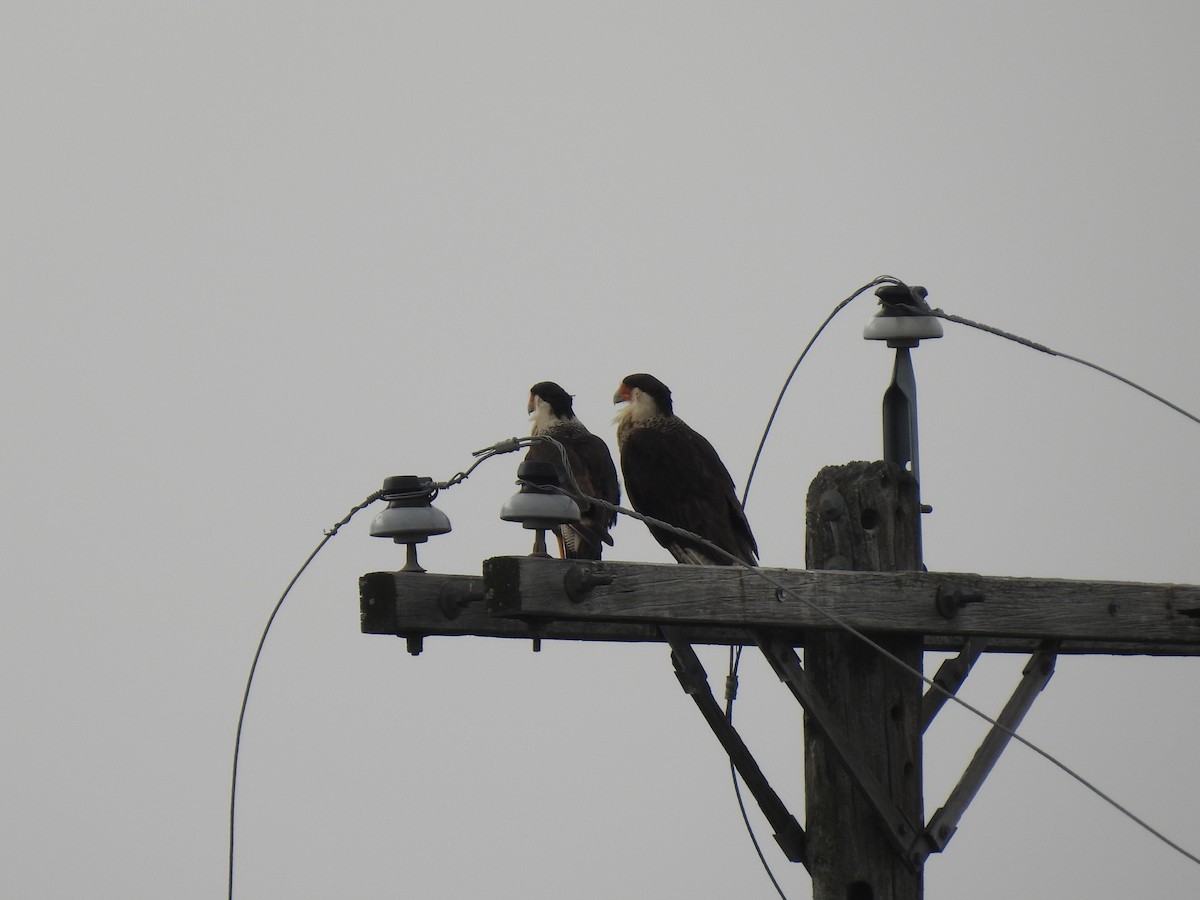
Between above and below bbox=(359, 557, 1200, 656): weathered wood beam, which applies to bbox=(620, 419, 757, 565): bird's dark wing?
above

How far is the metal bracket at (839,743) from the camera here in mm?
7047

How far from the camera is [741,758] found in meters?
7.17

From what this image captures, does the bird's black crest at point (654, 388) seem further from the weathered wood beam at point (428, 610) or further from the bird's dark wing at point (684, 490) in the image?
the weathered wood beam at point (428, 610)

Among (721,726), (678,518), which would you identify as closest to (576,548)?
(678,518)

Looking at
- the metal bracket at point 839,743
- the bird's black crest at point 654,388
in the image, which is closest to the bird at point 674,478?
the bird's black crest at point 654,388

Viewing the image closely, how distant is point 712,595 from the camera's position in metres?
6.73

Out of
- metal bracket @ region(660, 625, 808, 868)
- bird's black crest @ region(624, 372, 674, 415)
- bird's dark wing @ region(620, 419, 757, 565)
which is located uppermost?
bird's black crest @ region(624, 372, 674, 415)

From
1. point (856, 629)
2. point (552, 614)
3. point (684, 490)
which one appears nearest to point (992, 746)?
point (856, 629)

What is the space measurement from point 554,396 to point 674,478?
1483mm

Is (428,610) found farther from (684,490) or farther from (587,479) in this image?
(587,479)

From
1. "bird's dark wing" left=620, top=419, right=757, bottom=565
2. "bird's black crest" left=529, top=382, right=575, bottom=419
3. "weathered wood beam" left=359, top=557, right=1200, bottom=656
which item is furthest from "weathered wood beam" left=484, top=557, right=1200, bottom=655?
"bird's black crest" left=529, top=382, right=575, bottom=419

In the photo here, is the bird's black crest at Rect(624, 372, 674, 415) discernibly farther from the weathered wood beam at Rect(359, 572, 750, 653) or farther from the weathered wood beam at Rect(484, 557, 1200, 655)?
the weathered wood beam at Rect(359, 572, 750, 653)

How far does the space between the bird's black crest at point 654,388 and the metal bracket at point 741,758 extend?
354 cm

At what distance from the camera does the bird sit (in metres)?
9.80
